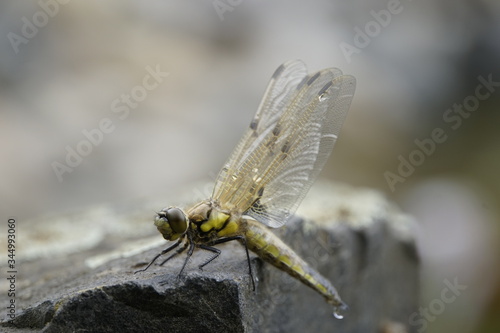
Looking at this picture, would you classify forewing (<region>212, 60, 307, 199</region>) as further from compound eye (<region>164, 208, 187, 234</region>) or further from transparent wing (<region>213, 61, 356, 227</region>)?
compound eye (<region>164, 208, 187, 234</region>)

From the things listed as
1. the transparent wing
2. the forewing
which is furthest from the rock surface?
the forewing

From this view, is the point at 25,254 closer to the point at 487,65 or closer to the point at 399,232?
the point at 399,232

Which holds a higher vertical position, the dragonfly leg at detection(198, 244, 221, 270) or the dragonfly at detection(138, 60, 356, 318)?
the dragonfly at detection(138, 60, 356, 318)

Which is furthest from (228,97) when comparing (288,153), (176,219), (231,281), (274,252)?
(231,281)

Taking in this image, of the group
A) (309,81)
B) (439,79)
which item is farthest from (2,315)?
(439,79)

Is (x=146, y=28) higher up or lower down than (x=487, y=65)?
lower down

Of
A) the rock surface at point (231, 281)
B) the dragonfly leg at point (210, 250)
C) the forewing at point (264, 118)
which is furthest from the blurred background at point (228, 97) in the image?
the dragonfly leg at point (210, 250)
